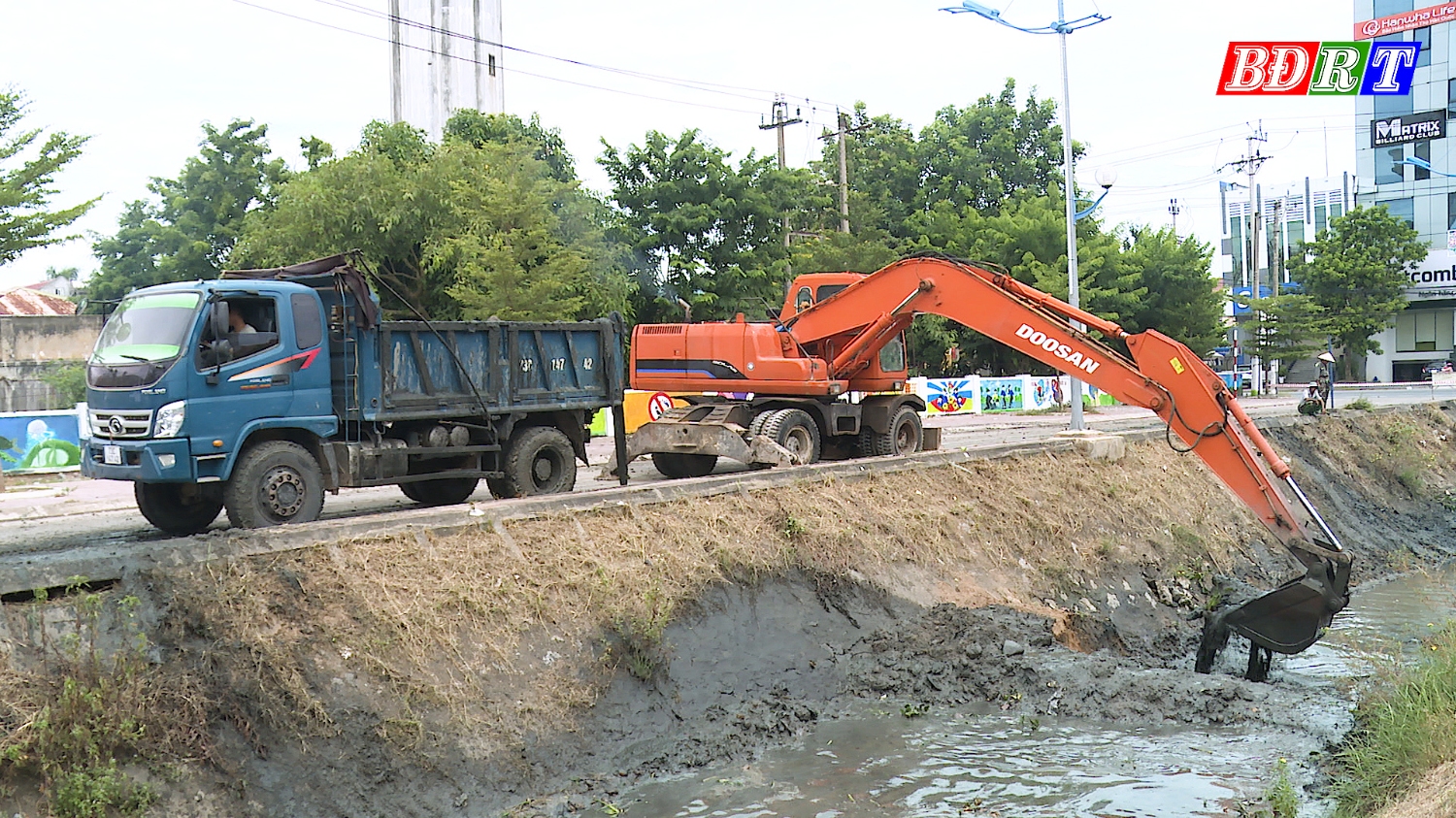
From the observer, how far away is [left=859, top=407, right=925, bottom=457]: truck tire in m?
18.0

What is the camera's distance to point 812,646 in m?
11.4

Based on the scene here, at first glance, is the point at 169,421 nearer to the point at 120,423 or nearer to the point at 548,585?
the point at 120,423

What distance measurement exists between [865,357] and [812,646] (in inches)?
272

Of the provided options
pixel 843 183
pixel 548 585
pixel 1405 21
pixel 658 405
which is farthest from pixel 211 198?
pixel 1405 21

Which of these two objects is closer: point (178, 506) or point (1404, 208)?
point (178, 506)

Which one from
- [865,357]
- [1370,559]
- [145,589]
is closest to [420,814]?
[145,589]

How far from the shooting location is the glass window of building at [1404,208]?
6249 cm

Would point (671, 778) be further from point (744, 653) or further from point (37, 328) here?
point (37, 328)

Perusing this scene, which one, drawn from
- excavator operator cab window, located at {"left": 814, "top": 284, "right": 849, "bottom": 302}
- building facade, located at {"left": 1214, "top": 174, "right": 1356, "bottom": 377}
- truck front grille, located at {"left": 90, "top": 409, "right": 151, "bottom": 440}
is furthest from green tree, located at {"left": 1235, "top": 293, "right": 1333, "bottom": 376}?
truck front grille, located at {"left": 90, "top": 409, "right": 151, "bottom": 440}

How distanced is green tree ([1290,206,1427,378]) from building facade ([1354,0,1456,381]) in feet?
6.15

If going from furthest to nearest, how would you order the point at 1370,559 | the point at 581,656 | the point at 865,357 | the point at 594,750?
the point at 1370,559, the point at 865,357, the point at 581,656, the point at 594,750

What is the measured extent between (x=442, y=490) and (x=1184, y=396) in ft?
26.6

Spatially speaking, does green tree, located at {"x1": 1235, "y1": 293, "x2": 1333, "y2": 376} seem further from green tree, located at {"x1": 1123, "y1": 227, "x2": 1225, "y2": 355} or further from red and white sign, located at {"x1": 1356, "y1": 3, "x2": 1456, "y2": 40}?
red and white sign, located at {"x1": 1356, "y1": 3, "x2": 1456, "y2": 40}

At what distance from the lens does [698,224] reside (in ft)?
122
